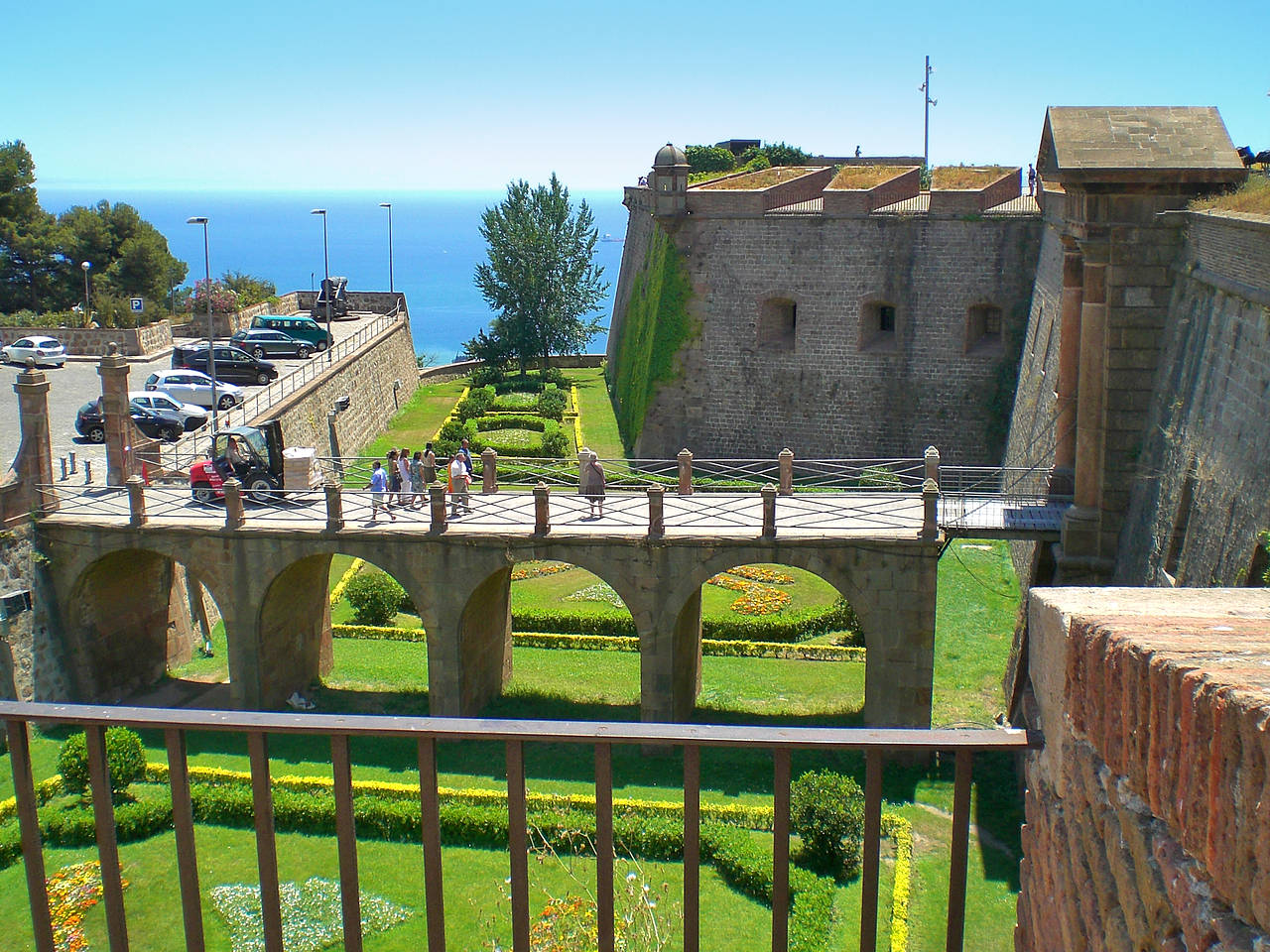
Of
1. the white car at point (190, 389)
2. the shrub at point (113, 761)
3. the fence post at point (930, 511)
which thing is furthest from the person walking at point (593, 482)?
the white car at point (190, 389)

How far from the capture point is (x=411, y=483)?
25.7m

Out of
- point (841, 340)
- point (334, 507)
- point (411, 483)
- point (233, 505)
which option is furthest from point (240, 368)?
point (841, 340)

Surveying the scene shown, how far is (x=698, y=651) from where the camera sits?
1000 inches

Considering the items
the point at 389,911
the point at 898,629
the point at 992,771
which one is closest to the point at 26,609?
the point at 389,911

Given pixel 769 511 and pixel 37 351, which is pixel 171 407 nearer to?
pixel 37 351

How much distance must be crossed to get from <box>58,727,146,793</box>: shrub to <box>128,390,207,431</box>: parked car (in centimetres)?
1537

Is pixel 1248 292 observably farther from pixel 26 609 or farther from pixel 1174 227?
pixel 26 609

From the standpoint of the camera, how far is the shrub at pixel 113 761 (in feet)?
67.1

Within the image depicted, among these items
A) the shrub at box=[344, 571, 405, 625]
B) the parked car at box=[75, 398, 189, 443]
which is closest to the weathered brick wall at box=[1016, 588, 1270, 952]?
the shrub at box=[344, 571, 405, 625]

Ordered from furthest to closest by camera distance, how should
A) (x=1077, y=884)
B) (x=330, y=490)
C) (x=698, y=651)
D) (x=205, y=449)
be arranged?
(x=205, y=449) < (x=698, y=651) < (x=330, y=490) < (x=1077, y=884)

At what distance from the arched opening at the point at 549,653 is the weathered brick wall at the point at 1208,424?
9.51 meters

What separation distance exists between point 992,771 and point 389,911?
10.8 m

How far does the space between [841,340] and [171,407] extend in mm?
19679

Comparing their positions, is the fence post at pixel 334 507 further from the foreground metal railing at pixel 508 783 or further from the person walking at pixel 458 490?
the foreground metal railing at pixel 508 783
